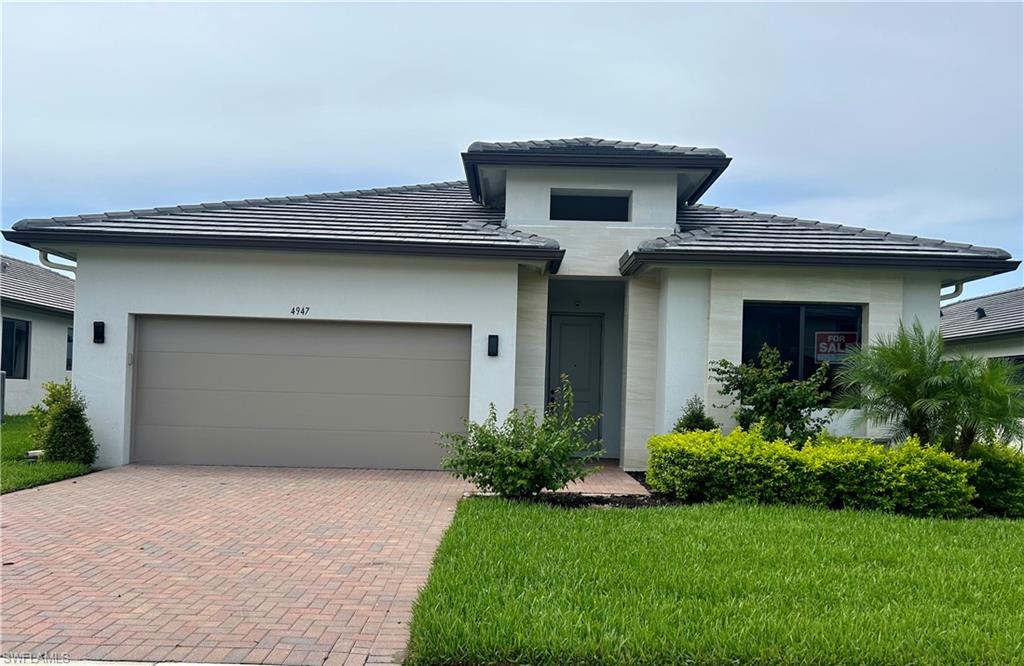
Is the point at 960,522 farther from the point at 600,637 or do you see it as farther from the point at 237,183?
the point at 237,183

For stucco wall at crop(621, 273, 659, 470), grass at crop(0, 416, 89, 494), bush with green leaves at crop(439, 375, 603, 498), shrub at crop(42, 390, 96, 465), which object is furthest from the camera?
stucco wall at crop(621, 273, 659, 470)

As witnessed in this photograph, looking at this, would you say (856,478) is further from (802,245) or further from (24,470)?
(24,470)

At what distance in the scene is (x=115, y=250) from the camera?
437 inches

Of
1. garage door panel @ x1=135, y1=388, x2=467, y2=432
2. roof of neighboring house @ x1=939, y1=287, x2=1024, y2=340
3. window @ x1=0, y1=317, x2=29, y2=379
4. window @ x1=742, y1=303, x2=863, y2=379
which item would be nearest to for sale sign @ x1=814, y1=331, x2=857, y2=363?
window @ x1=742, y1=303, x2=863, y2=379

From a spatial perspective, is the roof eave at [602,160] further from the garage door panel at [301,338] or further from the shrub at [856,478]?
the shrub at [856,478]

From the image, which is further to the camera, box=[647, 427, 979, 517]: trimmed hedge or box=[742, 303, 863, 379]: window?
box=[742, 303, 863, 379]: window

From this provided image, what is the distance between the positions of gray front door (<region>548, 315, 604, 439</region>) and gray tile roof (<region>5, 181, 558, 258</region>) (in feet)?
8.10

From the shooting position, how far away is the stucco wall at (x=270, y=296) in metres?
11.0

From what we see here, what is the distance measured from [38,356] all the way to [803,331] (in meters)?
20.5

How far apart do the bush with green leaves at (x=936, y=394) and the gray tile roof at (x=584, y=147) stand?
4761 mm

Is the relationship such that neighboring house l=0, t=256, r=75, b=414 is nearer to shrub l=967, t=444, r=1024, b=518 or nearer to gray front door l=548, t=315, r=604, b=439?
gray front door l=548, t=315, r=604, b=439

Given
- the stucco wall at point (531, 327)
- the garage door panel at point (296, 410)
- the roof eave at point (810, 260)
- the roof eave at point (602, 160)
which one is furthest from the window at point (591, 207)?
the garage door panel at point (296, 410)

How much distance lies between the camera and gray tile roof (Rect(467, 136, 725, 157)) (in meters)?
12.4

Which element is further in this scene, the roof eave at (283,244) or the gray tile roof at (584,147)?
the gray tile roof at (584,147)
